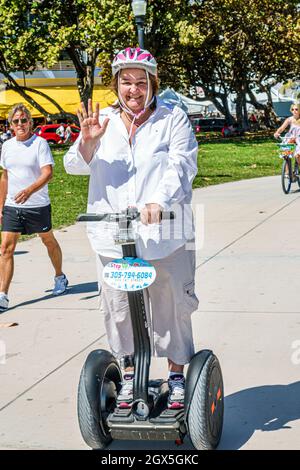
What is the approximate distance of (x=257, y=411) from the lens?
459 cm

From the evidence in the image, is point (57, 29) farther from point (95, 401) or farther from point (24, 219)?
point (95, 401)

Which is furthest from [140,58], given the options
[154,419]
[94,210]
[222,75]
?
[222,75]

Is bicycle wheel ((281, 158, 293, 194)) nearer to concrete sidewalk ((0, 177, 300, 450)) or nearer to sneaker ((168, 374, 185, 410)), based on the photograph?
concrete sidewalk ((0, 177, 300, 450))

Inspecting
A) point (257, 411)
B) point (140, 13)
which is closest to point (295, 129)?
point (140, 13)

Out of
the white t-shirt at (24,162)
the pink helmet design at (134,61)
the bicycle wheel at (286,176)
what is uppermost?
the pink helmet design at (134,61)

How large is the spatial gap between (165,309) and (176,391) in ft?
1.33

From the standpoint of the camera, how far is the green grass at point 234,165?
18.3 metres

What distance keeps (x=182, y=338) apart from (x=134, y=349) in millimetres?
248

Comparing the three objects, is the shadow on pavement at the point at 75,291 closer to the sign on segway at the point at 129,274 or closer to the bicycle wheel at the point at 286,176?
the sign on segway at the point at 129,274

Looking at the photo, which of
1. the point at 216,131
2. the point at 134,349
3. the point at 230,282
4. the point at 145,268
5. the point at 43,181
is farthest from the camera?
the point at 216,131

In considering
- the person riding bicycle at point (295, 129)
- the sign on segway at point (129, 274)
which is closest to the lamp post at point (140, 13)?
the person riding bicycle at point (295, 129)

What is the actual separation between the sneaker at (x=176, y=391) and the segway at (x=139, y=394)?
1.7 inches

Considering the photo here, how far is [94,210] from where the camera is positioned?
161 inches

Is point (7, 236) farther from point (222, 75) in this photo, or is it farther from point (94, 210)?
point (222, 75)
